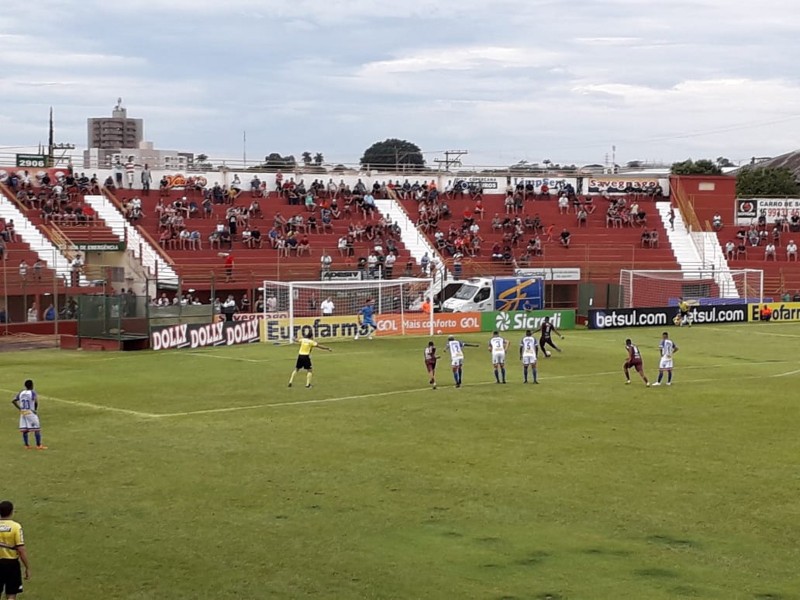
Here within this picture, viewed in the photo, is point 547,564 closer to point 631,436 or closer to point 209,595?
point 209,595

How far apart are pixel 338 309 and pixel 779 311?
90.8ft

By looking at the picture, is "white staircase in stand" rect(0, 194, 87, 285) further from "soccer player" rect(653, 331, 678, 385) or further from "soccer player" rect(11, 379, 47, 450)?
"soccer player" rect(653, 331, 678, 385)

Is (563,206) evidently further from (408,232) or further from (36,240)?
(36,240)

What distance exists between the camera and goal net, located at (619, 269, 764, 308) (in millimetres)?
67375

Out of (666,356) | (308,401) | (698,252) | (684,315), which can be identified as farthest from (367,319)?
(698,252)

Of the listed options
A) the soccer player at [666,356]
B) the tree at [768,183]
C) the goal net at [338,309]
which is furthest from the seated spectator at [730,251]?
the tree at [768,183]

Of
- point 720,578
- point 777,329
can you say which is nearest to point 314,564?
point 720,578

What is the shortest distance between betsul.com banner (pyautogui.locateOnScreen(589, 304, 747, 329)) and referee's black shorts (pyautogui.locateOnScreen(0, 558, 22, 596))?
48.2 m

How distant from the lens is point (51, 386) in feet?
117

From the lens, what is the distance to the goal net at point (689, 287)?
221 ft

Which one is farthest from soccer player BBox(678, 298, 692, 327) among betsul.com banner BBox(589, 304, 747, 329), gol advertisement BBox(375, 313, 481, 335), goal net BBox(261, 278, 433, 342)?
goal net BBox(261, 278, 433, 342)

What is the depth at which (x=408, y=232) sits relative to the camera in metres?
73.1

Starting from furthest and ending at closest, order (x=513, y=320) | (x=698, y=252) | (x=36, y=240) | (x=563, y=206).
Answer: (x=563, y=206) → (x=698, y=252) → (x=36, y=240) → (x=513, y=320)

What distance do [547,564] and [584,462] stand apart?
7.32 m
